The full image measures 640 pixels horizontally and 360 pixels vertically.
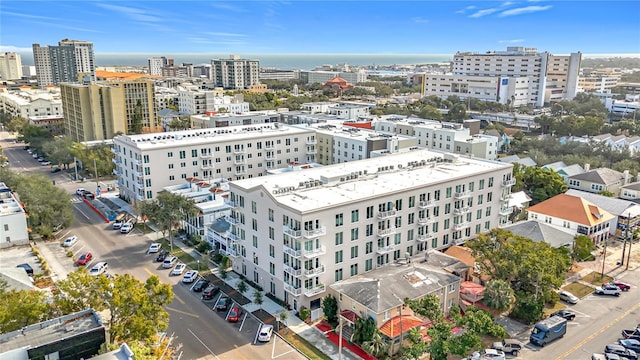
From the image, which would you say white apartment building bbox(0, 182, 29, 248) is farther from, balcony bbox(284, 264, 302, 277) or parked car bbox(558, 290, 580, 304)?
parked car bbox(558, 290, 580, 304)

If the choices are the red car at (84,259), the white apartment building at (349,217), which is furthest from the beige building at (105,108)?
the white apartment building at (349,217)

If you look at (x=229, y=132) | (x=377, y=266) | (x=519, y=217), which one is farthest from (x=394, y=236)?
(x=229, y=132)

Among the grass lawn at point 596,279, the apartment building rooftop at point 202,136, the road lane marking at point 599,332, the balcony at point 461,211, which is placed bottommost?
the road lane marking at point 599,332

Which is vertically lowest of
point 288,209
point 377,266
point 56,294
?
point 377,266

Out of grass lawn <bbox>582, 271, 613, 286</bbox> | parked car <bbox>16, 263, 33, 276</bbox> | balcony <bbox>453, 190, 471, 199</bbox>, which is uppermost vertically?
balcony <bbox>453, 190, 471, 199</bbox>

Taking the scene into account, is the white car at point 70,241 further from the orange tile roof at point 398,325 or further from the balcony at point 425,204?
the balcony at point 425,204

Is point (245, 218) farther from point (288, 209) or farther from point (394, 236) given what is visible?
point (394, 236)

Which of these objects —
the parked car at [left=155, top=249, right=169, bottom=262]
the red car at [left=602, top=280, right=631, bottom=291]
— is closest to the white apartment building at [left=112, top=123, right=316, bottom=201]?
the parked car at [left=155, top=249, right=169, bottom=262]
